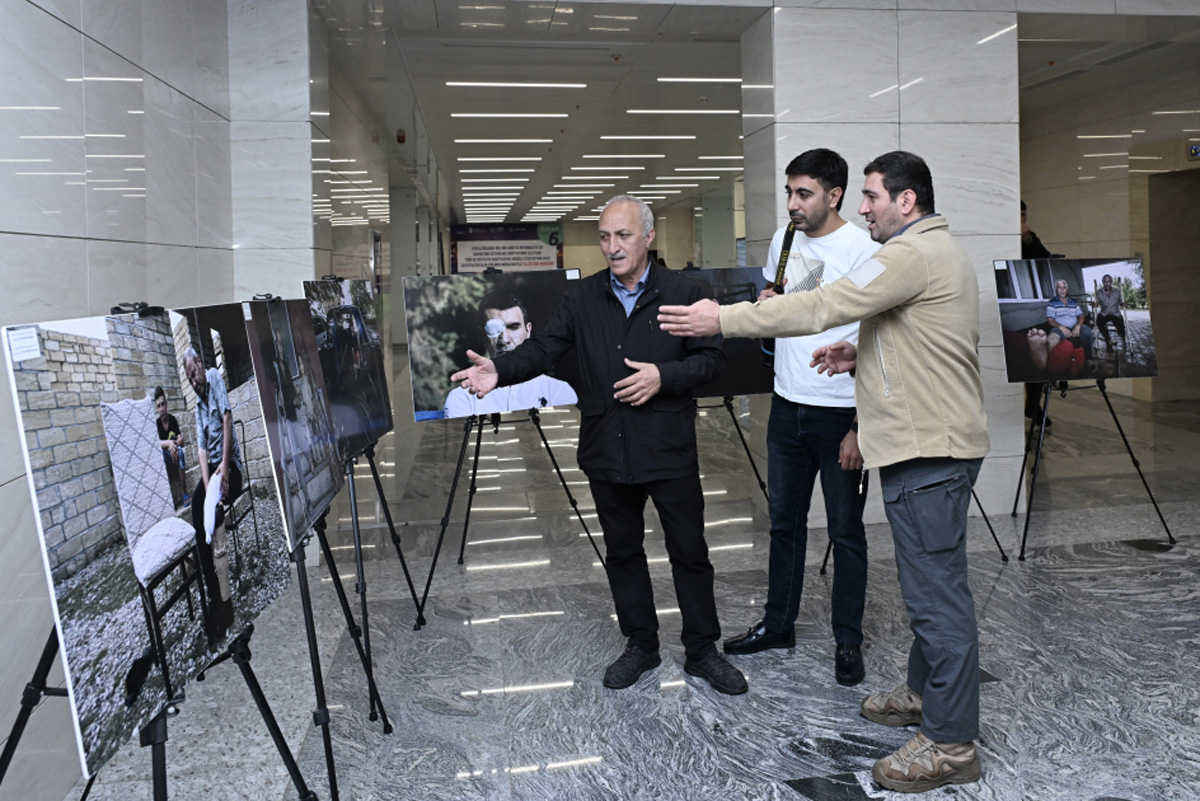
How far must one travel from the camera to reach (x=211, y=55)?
4.41 metres

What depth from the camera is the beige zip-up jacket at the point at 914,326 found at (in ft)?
8.01

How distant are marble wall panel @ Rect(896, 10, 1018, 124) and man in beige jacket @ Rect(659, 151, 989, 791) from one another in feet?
9.91

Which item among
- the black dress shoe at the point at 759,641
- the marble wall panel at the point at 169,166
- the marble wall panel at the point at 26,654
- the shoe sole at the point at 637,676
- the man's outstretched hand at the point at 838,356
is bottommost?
the shoe sole at the point at 637,676

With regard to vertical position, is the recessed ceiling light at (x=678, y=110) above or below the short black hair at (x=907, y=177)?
above

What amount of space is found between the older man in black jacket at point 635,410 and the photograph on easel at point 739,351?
5.44 feet

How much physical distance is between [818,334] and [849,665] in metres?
1.14

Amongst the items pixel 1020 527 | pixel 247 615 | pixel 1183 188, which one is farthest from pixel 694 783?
pixel 1183 188

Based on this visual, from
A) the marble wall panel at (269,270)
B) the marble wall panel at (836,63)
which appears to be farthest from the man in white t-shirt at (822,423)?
the marble wall panel at (269,270)

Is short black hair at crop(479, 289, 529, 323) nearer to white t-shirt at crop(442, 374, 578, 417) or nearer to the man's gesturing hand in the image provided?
white t-shirt at crop(442, 374, 578, 417)

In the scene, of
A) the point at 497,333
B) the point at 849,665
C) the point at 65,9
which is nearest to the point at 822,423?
the point at 849,665

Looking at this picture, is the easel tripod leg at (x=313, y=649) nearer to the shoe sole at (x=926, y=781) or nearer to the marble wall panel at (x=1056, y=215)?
the shoe sole at (x=926, y=781)

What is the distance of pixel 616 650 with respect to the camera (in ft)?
11.6

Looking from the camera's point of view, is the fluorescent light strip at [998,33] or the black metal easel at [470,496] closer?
the black metal easel at [470,496]

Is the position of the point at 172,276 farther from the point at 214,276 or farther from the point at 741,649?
the point at 741,649
